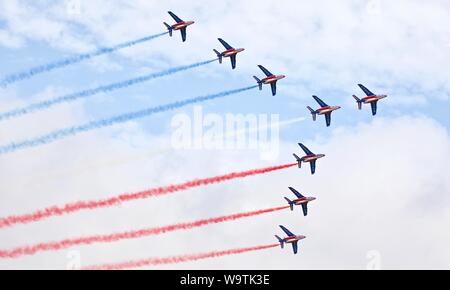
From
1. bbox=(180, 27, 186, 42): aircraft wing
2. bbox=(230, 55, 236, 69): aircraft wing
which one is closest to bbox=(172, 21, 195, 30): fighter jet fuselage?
bbox=(180, 27, 186, 42): aircraft wing

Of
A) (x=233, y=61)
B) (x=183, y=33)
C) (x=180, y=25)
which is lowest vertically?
(x=233, y=61)

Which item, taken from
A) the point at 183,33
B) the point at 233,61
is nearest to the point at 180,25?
the point at 183,33

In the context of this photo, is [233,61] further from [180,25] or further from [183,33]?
[180,25]

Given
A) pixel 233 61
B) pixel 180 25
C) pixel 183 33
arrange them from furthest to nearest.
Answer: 1. pixel 233 61
2. pixel 183 33
3. pixel 180 25

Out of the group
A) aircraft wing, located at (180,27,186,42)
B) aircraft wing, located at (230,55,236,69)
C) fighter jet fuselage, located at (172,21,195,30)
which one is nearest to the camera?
fighter jet fuselage, located at (172,21,195,30)

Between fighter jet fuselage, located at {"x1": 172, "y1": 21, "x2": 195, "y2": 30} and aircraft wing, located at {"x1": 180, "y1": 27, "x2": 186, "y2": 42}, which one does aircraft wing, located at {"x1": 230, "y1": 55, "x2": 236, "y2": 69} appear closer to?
aircraft wing, located at {"x1": 180, "y1": 27, "x2": 186, "y2": 42}

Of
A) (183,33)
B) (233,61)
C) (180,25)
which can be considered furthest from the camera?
(233,61)

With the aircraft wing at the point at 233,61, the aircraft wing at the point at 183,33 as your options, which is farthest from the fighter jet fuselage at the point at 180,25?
the aircraft wing at the point at 233,61
